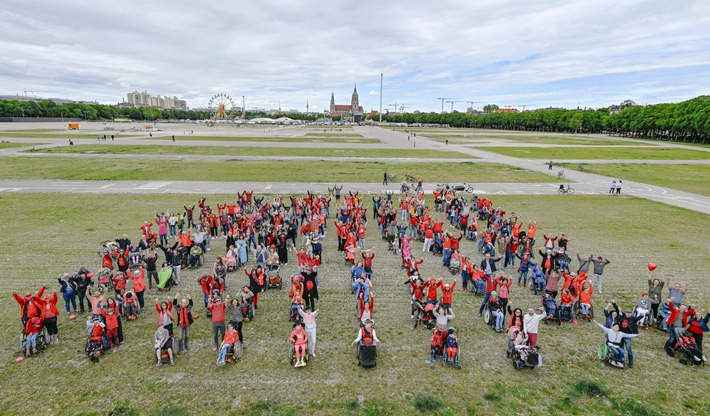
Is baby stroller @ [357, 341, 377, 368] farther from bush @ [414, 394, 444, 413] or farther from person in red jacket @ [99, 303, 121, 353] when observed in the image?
person in red jacket @ [99, 303, 121, 353]

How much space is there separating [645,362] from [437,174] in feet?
112

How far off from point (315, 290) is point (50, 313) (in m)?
7.45

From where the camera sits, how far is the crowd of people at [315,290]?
10.4 m

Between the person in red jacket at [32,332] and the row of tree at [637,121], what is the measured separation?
11675 centimetres

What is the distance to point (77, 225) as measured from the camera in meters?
22.4

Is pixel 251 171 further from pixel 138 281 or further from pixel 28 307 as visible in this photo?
pixel 28 307

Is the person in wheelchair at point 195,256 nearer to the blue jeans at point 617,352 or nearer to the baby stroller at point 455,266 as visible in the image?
the baby stroller at point 455,266

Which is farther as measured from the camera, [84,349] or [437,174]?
[437,174]

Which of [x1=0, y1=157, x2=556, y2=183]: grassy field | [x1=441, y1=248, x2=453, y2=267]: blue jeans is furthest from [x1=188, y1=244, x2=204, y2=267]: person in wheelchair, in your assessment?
[x1=0, y1=157, x2=556, y2=183]: grassy field

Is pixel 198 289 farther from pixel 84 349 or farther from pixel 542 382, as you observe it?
pixel 542 382

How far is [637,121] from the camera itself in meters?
112

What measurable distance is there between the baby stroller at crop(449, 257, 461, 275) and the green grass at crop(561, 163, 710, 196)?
108ft

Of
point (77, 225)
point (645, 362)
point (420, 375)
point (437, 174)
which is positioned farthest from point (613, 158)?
point (77, 225)

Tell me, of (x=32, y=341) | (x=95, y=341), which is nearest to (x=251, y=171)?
(x=32, y=341)
